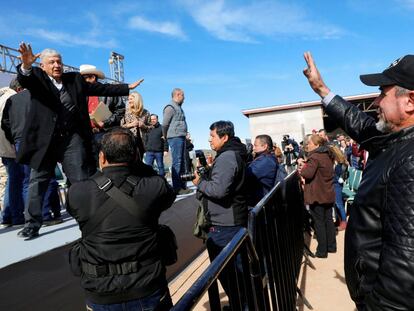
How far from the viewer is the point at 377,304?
4.91 ft

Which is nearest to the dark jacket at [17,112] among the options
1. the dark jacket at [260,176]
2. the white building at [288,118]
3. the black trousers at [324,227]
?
the dark jacket at [260,176]

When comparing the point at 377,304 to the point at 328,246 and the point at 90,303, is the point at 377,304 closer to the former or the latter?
the point at 90,303

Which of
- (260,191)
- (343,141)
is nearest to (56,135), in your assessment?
(260,191)

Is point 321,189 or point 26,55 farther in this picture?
point 321,189

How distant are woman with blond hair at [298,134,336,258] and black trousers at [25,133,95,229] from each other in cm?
368

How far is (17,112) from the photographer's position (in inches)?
158

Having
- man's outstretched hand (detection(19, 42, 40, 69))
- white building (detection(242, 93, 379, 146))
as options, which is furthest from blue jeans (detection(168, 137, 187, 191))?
white building (detection(242, 93, 379, 146))

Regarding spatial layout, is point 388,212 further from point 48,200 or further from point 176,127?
point 176,127

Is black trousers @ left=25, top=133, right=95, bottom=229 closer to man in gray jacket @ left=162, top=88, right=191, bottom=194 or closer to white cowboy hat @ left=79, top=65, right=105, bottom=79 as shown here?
white cowboy hat @ left=79, top=65, right=105, bottom=79

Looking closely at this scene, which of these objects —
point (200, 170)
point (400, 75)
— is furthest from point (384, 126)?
point (200, 170)

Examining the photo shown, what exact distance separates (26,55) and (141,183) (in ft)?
4.95

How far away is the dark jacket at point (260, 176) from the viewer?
4.38 m

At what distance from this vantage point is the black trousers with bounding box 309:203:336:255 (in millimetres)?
5883

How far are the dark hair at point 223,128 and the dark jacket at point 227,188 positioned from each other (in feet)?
0.33
